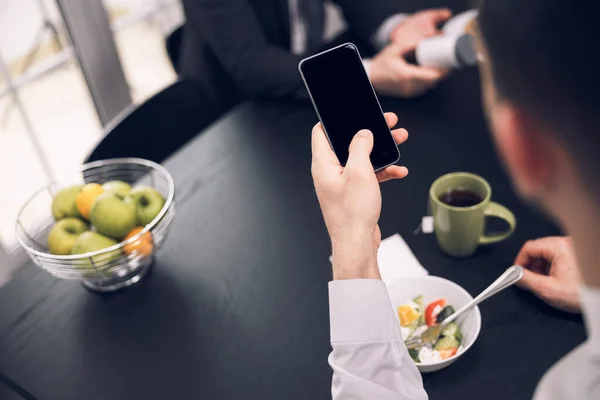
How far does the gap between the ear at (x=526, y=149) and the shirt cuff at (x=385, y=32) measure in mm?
1175

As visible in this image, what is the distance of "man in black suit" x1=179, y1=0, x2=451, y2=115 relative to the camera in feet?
4.27

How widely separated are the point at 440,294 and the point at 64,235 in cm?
58

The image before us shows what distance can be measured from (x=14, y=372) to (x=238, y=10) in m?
0.98

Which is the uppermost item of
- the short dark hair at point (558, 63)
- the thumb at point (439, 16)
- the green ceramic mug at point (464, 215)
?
the short dark hair at point (558, 63)

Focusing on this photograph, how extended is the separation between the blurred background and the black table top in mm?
777

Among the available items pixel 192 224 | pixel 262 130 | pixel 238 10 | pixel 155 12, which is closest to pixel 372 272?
pixel 192 224

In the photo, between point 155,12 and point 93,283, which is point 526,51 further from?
point 155,12

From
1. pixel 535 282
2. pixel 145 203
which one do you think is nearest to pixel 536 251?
pixel 535 282

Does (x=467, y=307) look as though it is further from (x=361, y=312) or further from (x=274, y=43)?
(x=274, y=43)

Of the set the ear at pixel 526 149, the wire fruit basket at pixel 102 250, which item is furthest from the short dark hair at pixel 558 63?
the wire fruit basket at pixel 102 250

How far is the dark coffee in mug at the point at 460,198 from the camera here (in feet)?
2.99

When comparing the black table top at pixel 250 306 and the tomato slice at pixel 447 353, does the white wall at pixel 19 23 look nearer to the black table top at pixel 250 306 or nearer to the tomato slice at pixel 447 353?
the black table top at pixel 250 306

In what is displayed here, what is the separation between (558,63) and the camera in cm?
37

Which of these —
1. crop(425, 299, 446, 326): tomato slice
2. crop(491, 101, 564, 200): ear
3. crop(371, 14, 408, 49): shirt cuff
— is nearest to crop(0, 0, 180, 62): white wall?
crop(371, 14, 408, 49): shirt cuff
